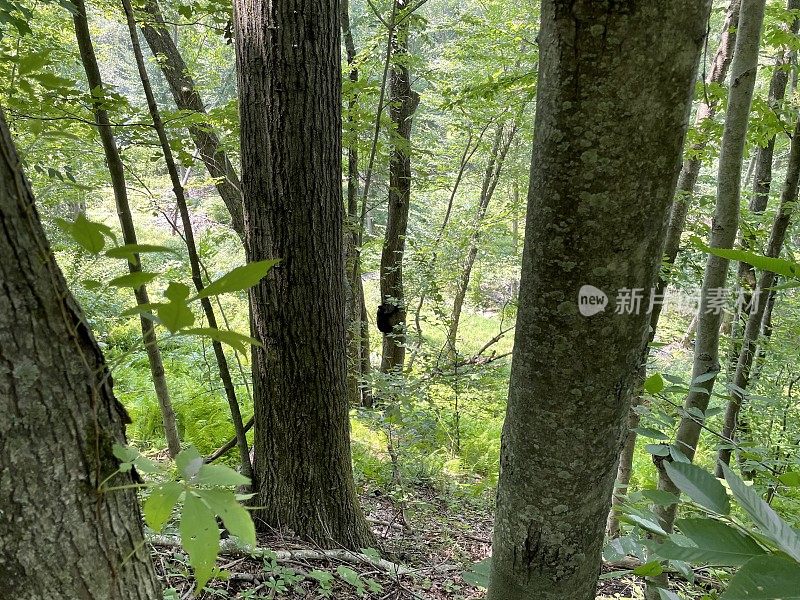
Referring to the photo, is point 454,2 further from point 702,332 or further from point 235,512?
point 235,512

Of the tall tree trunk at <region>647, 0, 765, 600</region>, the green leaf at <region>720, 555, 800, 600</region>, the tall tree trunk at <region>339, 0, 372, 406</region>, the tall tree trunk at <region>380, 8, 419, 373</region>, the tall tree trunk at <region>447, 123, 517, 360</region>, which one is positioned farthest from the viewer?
the tall tree trunk at <region>447, 123, 517, 360</region>

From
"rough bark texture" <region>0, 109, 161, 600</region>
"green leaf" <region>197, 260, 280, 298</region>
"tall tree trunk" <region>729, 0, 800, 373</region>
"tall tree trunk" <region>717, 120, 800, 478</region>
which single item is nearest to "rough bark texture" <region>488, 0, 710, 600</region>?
"green leaf" <region>197, 260, 280, 298</region>

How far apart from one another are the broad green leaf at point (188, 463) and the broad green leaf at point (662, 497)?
0.74 metres

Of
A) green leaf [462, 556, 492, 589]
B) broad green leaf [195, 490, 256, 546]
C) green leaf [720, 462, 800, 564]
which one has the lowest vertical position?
green leaf [462, 556, 492, 589]

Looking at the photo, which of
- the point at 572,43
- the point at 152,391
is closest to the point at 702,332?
the point at 572,43

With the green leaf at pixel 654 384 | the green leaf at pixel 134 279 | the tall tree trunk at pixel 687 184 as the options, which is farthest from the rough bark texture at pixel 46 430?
the tall tree trunk at pixel 687 184

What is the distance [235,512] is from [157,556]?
1655 mm

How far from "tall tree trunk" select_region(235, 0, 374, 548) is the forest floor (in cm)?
19

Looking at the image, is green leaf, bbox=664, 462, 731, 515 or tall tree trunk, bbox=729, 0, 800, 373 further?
tall tree trunk, bbox=729, 0, 800, 373

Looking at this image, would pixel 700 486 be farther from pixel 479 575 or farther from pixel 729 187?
pixel 729 187

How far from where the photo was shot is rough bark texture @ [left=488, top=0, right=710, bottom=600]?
2.24ft

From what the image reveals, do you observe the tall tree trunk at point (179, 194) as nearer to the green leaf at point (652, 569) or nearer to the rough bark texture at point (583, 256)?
the rough bark texture at point (583, 256)

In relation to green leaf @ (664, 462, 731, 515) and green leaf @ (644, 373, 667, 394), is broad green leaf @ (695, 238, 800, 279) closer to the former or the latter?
green leaf @ (664, 462, 731, 515)

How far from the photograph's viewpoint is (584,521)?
945mm
